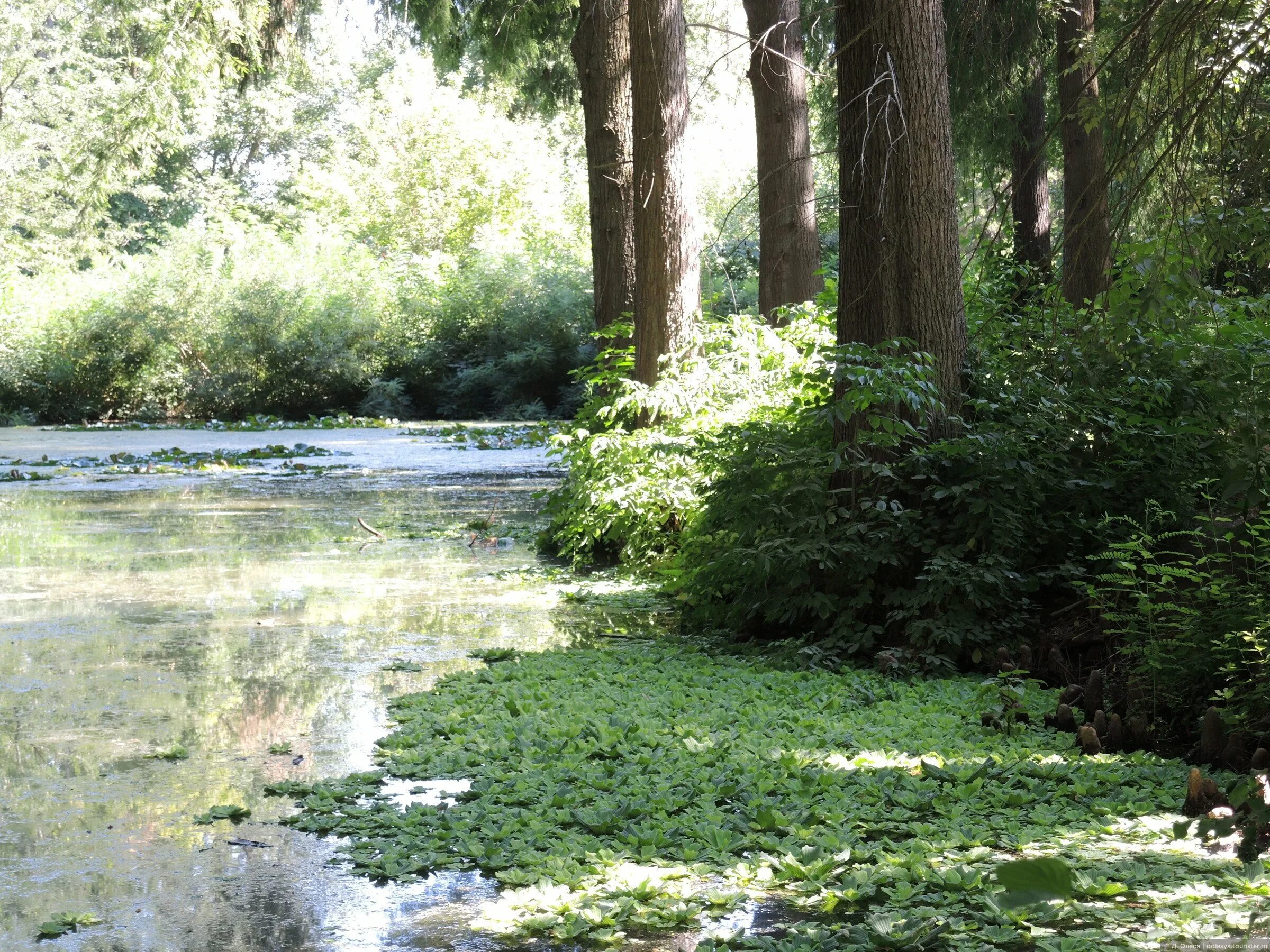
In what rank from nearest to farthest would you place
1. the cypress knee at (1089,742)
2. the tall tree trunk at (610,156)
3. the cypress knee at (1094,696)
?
the cypress knee at (1089,742)
the cypress knee at (1094,696)
the tall tree trunk at (610,156)

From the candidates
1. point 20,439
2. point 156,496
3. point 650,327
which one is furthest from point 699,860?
point 20,439

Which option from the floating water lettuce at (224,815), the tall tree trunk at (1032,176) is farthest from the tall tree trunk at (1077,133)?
the floating water lettuce at (224,815)

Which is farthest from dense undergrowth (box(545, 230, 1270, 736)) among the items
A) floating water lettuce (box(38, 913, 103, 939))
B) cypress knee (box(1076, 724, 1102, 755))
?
floating water lettuce (box(38, 913, 103, 939))

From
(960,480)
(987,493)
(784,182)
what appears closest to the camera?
(987,493)

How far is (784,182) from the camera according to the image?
11469 millimetres

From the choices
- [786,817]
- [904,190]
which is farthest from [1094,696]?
[904,190]

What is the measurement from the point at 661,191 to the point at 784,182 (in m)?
2.84

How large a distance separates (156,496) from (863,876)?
453 inches

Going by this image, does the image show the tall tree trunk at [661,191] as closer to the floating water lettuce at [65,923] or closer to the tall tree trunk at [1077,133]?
the tall tree trunk at [1077,133]

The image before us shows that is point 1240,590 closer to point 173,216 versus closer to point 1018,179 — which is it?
point 1018,179

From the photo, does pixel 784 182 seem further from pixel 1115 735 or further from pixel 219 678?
pixel 1115 735

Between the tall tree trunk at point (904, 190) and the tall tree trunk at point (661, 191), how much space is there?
→ 9.48 feet

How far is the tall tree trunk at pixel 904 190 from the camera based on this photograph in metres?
5.93

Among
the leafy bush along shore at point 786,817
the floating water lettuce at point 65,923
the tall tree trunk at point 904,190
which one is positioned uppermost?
the tall tree trunk at point 904,190
